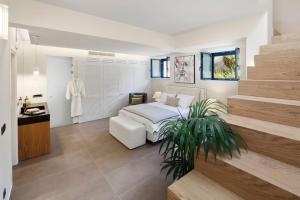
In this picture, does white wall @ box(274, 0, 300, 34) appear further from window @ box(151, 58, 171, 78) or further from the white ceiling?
window @ box(151, 58, 171, 78)

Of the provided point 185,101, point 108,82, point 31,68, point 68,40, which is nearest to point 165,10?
point 68,40

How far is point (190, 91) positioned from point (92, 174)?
350 centimetres

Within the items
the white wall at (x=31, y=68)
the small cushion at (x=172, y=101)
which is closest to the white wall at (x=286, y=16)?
the small cushion at (x=172, y=101)

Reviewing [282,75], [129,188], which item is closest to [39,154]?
[129,188]

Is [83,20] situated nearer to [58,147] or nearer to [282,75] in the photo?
[58,147]

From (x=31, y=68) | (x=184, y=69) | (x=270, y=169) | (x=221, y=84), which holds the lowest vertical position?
(x=270, y=169)

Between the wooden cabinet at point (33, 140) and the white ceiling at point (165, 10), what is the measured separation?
2153 millimetres

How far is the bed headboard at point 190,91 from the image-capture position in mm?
4668

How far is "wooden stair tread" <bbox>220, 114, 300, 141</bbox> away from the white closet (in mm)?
4699

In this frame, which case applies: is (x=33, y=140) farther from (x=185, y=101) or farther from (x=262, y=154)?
(x=185, y=101)

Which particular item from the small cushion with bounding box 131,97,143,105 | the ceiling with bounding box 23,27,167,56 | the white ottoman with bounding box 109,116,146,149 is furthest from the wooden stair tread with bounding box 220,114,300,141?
the small cushion with bounding box 131,97,143,105

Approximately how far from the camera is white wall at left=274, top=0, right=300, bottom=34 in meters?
2.86

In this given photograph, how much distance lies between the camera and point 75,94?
4.96 metres

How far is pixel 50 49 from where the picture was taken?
455 centimetres
